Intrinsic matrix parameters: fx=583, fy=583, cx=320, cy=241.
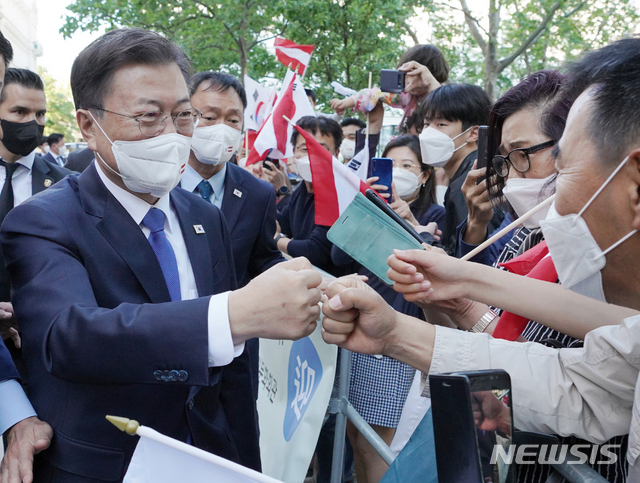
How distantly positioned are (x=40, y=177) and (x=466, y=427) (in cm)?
353

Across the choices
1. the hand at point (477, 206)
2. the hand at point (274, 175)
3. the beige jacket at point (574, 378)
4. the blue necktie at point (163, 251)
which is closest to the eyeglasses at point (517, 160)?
the hand at point (477, 206)

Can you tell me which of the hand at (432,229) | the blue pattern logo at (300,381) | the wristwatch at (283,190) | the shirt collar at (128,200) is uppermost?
the shirt collar at (128,200)

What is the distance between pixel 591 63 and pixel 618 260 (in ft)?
1.75

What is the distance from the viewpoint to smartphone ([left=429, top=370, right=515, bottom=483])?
3.57 ft

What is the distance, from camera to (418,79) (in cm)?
501

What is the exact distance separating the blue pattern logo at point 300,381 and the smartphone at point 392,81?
9.19 feet

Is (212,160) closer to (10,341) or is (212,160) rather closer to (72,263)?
(10,341)

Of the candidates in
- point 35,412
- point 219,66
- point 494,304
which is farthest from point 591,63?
point 219,66

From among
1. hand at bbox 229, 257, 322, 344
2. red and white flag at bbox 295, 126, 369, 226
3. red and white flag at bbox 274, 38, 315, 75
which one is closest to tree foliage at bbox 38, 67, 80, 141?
red and white flag at bbox 274, 38, 315, 75

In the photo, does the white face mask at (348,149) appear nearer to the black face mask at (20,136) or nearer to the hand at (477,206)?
the black face mask at (20,136)

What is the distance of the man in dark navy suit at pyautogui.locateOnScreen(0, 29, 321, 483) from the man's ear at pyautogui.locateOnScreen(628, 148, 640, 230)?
84 cm

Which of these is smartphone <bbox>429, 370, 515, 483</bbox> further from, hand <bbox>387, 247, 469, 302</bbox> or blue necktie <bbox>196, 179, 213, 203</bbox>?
blue necktie <bbox>196, 179, 213, 203</bbox>

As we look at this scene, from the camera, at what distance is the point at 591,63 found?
1566 mm

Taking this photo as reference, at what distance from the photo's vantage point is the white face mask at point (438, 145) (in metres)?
3.97
